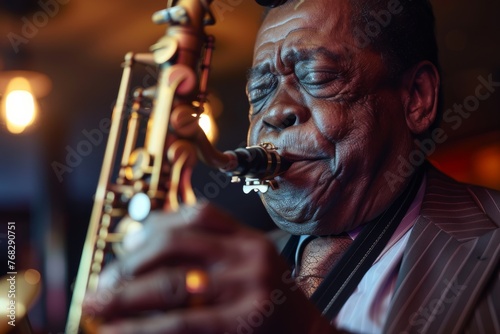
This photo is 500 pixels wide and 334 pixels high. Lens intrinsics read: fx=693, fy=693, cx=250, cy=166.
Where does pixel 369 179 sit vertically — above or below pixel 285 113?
below

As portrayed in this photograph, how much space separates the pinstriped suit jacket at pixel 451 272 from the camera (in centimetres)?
156

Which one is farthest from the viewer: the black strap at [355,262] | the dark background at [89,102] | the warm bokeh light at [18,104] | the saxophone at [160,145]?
the warm bokeh light at [18,104]

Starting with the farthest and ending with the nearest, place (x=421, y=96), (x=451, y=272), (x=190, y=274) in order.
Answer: (x=421, y=96)
(x=451, y=272)
(x=190, y=274)

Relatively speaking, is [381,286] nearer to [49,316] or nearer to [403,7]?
[403,7]

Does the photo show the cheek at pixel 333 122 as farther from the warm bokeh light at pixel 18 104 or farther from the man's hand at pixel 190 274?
the warm bokeh light at pixel 18 104

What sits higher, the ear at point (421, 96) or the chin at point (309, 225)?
the ear at point (421, 96)

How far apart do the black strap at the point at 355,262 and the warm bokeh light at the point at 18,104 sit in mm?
2910

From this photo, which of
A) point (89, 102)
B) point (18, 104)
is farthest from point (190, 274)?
point (89, 102)

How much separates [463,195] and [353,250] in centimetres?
Answer: 38

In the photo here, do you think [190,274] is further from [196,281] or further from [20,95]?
[20,95]

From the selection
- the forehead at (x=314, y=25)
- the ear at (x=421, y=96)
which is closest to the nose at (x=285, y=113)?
the forehead at (x=314, y=25)

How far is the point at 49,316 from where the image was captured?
14.5 ft

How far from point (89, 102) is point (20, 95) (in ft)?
2.44

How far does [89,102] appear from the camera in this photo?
16.3 ft
